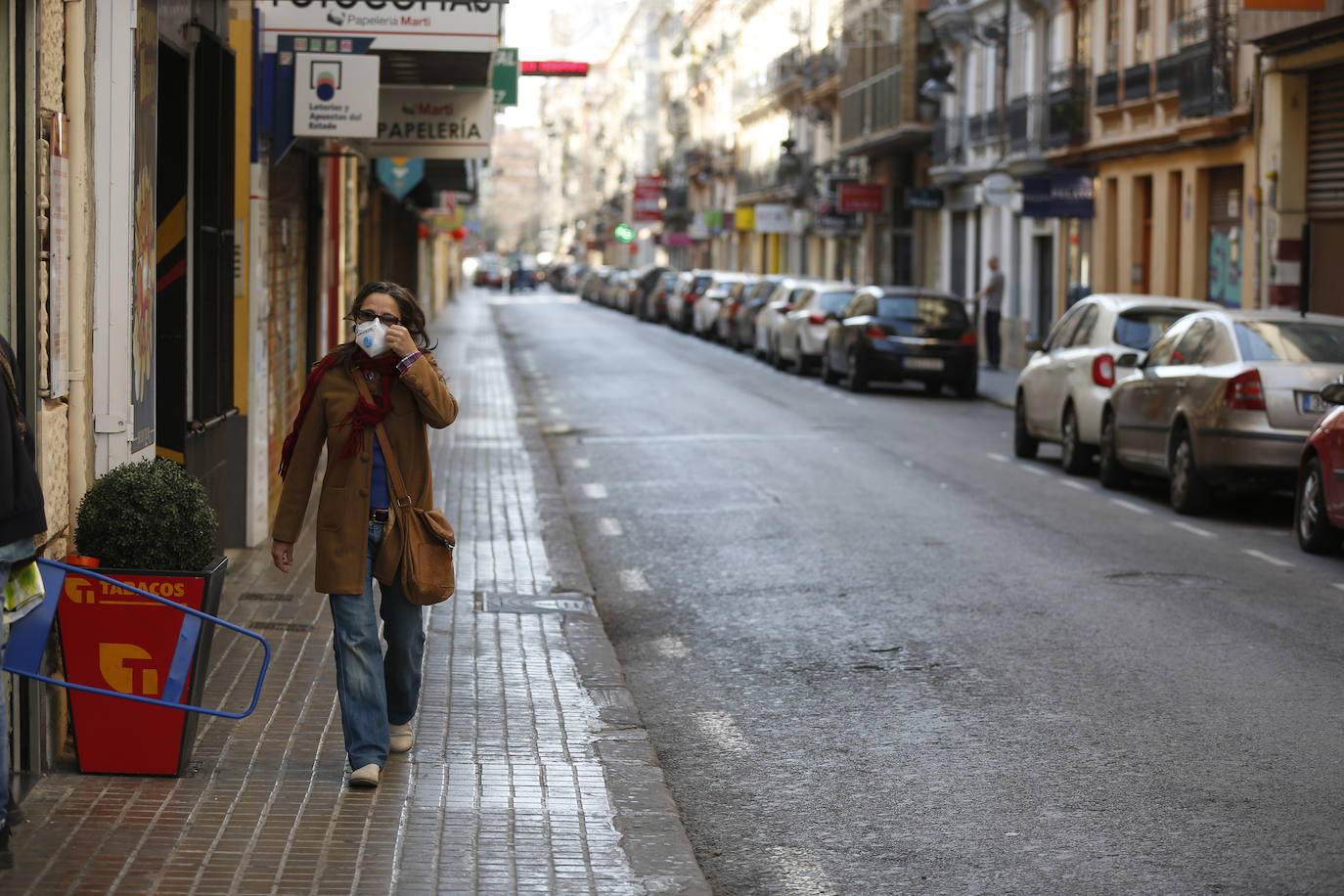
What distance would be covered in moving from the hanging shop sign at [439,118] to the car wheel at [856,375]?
484 inches

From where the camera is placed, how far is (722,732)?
7805 millimetres

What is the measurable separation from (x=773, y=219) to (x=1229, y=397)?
53193 millimetres

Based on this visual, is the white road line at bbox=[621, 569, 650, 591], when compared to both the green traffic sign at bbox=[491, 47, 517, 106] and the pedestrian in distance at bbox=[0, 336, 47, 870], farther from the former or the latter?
the green traffic sign at bbox=[491, 47, 517, 106]

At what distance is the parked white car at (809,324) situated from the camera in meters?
33.2

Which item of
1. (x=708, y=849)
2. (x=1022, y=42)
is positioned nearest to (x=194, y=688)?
(x=708, y=849)

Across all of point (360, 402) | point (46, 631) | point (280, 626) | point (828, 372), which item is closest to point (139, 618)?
point (46, 631)

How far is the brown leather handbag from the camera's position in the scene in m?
6.65

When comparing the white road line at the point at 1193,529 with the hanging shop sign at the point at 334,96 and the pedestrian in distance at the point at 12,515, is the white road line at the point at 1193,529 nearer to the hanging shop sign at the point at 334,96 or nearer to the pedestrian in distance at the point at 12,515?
the hanging shop sign at the point at 334,96

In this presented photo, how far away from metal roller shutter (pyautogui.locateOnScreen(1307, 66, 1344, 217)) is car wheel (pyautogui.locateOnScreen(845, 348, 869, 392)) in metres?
6.65

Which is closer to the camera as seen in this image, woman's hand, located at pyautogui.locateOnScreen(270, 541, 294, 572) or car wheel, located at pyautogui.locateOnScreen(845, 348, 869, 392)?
woman's hand, located at pyautogui.locateOnScreen(270, 541, 294, 572)

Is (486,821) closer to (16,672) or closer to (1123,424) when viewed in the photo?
(16,672)

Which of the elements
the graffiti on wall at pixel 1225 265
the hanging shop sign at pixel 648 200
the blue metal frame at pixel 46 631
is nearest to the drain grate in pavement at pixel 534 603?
the blue metal frame at pixel 46 631

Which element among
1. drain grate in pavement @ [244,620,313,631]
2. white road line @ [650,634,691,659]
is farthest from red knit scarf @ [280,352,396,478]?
white road line @ [650,634,691,659]

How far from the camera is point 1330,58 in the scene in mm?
23859
